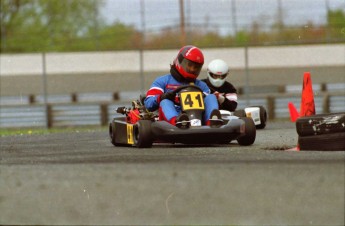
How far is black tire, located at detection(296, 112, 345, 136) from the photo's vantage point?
1005cm

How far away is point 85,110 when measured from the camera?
2478 cm

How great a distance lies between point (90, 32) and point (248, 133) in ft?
82.4

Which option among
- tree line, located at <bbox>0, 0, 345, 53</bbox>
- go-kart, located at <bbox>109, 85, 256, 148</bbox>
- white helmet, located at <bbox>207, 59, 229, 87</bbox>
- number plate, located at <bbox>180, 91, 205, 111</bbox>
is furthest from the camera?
tree line, located at <bbox>0, 0, 345, 53</bbox>

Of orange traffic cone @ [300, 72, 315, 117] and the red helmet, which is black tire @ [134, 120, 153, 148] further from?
orange traffic cone @ [300, 72, 315, 117]

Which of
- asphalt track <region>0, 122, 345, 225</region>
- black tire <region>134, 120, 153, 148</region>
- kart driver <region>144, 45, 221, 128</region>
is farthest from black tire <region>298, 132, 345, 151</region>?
asphalt track <region>0, 122, 345, 225</region>

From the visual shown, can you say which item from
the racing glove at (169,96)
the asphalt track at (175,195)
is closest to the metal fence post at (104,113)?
the racing glove at (169,96)

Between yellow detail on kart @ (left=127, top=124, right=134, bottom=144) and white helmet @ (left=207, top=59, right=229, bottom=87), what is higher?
white helmet @ (left=207, top=59, right=229, bottom=87)

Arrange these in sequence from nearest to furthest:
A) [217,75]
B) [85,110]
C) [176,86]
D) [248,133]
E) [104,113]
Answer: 1. [248,133]
2. [176,86]
3. [217,75]
4. [104,113]
5. [85,110]

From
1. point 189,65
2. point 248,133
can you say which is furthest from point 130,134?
point 248,133

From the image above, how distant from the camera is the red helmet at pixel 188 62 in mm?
12602

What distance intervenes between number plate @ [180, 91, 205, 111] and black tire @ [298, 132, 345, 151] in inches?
69.7

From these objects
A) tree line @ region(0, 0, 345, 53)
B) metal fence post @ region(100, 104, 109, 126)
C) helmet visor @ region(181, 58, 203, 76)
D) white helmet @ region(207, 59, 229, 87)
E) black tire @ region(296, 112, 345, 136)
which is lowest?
metal fence post @ region(100, 104, 109, 126)

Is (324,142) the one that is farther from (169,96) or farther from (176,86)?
(176,86)

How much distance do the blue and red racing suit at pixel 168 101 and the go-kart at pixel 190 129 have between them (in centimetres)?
10
